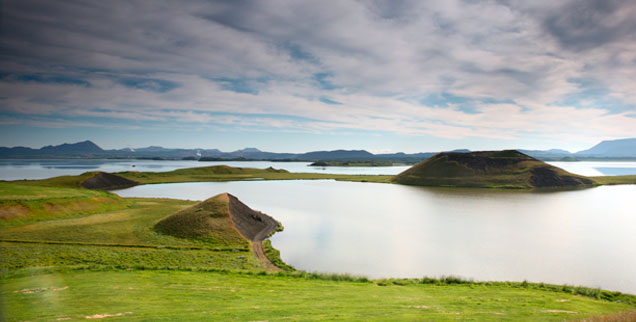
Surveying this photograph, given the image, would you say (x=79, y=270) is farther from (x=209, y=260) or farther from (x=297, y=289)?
(x=297, y=289)

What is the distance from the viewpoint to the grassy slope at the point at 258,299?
39.0 ft

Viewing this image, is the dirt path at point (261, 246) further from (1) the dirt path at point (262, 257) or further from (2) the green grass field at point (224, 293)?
(2) the green grass field at point (224, 293)

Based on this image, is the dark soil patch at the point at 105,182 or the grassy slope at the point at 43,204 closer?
the grassy slope at the point at 43,204

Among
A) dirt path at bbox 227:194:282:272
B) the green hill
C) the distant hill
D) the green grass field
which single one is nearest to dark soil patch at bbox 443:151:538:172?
the distant hill

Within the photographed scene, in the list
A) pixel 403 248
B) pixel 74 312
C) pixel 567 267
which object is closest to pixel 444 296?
pixel 403 248

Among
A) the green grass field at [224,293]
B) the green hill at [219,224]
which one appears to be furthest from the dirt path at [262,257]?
the green hill at [219,224]

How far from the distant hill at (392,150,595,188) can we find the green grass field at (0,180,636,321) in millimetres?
92410

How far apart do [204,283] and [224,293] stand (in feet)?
8.46

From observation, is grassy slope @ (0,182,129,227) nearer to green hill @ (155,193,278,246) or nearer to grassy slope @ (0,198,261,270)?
grassy slope @ (0,198,261,270)

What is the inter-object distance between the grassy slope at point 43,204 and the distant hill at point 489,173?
92930 mm

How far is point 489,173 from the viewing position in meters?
108

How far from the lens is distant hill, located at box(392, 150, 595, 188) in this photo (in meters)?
99.6

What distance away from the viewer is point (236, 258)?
2600 centimetres

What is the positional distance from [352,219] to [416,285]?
23.8m
